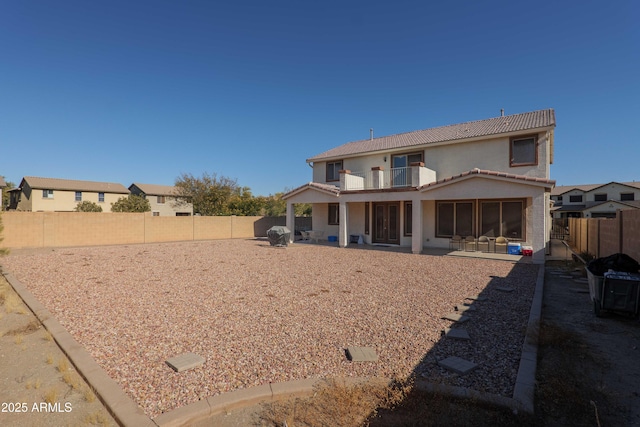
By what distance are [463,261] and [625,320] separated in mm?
7081

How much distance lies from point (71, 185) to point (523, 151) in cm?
4782

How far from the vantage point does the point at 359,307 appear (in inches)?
261

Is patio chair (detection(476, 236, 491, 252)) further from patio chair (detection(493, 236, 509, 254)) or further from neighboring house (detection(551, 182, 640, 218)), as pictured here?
neighboring house (detection(551, 182, 640, 218))

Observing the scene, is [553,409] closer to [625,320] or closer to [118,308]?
[625,320]

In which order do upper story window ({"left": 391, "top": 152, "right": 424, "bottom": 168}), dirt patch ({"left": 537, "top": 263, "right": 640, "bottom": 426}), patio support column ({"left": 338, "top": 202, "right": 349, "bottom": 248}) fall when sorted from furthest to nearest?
patio support column ({"left": 338, "top": 202, "right": 349, "bottom": 248}) < upper story window ({"left": 391, "top": 152, "right": 424, "bottom": 168}) < dirt patch ({"left": 537, "top": 263, "right": 640, "bottom": 426})

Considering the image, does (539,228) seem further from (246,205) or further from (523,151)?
(246,205)

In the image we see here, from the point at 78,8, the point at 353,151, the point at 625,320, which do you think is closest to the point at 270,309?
the point at 625,320

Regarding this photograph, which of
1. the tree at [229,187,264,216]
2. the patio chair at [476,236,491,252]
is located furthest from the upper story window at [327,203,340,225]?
the tree at [229,187,264,216]

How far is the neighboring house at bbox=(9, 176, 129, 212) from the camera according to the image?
36.9 metres

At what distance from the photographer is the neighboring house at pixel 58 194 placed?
3694cm

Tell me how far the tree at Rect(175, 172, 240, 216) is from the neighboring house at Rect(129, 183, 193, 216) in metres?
9.33

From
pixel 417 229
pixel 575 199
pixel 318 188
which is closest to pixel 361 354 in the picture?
pixel 417 229

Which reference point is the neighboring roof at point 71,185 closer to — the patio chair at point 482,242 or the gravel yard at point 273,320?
the gravel yard at point 273,320

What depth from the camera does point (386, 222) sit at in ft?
62.4
